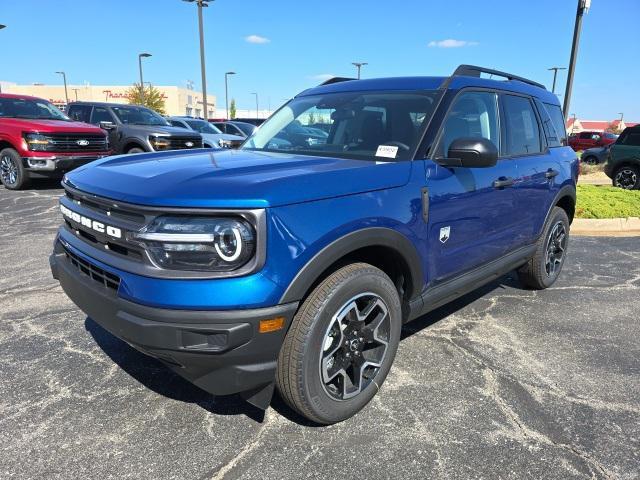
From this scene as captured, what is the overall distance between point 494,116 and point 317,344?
2377mm

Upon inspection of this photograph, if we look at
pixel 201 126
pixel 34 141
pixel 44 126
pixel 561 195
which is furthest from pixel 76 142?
pixel 561 195

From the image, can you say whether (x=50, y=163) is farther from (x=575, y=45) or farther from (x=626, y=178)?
(x=626, y=178)

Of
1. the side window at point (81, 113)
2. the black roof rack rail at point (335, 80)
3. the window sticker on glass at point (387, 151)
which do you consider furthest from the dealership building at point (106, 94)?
the window sticker on glass at point (387, 151)

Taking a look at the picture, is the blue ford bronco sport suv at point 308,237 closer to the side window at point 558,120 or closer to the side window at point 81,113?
the side window at point 558,120

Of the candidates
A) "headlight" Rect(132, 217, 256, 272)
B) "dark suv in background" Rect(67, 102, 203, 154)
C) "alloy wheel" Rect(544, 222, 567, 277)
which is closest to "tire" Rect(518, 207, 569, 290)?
"alloy wheel" Rect(544, 222, 567, 277)

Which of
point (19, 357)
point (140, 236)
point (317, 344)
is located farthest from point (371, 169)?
point (19, 357)

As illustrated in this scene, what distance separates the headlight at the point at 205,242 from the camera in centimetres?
200

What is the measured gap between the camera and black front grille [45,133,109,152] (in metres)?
9.34

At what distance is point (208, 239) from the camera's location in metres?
2.00

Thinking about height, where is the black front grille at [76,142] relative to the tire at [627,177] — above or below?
above

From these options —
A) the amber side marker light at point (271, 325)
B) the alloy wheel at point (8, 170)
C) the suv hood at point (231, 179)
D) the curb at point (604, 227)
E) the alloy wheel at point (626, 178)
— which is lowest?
the curb at point (604, 227)

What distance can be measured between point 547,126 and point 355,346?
3175 millimetres

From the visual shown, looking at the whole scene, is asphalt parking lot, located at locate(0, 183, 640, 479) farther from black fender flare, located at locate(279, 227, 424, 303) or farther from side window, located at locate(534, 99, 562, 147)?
side window, located at locate(534, 99, 562, 147)

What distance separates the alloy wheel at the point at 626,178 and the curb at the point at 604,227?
4.64 m
